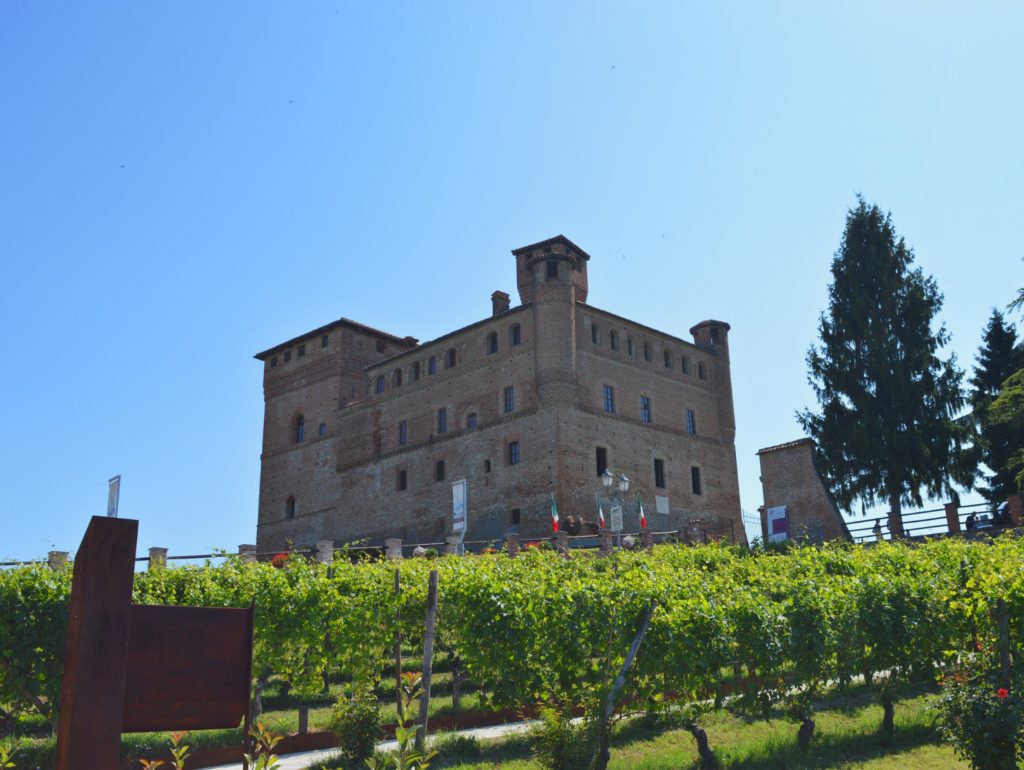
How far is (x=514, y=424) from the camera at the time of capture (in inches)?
1358

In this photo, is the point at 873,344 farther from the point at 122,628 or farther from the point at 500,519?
the point at 122,628

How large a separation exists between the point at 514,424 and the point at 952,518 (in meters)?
15.8

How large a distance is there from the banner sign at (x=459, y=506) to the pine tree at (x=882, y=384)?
1278 cm

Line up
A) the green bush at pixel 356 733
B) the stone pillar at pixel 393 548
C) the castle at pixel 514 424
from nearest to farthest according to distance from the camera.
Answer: the green bush at pixel 356 733, the stone pillar at pixel 393 548, the castle at pixel 514 424

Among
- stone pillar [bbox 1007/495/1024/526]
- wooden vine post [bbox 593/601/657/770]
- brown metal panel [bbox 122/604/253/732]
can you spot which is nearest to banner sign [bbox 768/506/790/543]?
stone pillar [bbox 1007/495/1024/526]

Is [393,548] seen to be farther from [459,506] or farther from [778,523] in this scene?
[778,523]

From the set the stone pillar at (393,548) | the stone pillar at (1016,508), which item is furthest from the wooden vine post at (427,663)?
the stone pillar at (1016,508)

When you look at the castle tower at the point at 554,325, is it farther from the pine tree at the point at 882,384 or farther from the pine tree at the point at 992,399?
the pine tree at the point at 992,399

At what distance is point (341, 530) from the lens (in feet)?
132

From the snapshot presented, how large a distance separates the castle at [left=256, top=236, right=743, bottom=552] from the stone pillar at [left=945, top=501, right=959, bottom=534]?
11.9m

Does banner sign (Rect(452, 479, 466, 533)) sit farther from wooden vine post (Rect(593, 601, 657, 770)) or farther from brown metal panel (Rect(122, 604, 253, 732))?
brown metal panel (Rect(122, 604, 253, 732))

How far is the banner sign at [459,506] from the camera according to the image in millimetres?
34531

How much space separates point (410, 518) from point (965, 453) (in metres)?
20.5

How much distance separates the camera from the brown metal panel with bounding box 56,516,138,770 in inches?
117
